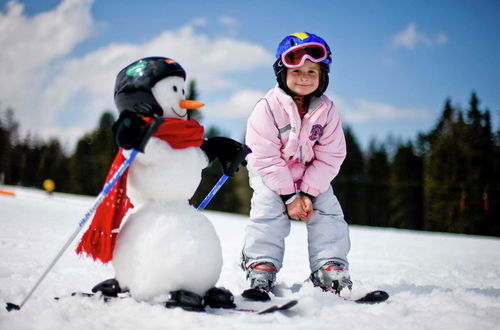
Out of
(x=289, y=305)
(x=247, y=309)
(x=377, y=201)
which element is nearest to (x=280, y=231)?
(x=247, y=309)

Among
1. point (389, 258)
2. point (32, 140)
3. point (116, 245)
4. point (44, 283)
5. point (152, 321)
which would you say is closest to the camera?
point (152, 321)

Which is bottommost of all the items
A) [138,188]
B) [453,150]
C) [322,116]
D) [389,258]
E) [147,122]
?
[389,258]

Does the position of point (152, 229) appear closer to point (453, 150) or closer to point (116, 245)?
point (116, 245)

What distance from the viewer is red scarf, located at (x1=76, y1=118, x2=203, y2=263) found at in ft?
4.97

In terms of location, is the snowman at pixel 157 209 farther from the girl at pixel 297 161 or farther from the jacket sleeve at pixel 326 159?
the jacket sleeve at pixel 326 159

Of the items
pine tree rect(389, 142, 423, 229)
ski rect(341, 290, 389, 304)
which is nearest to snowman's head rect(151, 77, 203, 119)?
ski rect(341, 290, 389, 304)

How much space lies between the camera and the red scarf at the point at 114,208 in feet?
4.97

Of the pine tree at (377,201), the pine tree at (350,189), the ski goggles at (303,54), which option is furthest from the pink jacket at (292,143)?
the pine tree at (377,201)

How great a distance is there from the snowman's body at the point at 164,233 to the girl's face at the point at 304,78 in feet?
3.18

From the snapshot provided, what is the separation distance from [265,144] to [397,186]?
2755cm

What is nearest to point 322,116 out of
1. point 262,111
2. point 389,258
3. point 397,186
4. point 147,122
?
point 262,111

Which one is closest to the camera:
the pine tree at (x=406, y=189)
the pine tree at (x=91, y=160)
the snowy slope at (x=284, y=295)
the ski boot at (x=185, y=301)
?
the snowy slope at (x=284, y=295)

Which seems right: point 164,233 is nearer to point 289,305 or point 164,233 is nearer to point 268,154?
point 289,305

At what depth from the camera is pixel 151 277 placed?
143 centimetres
